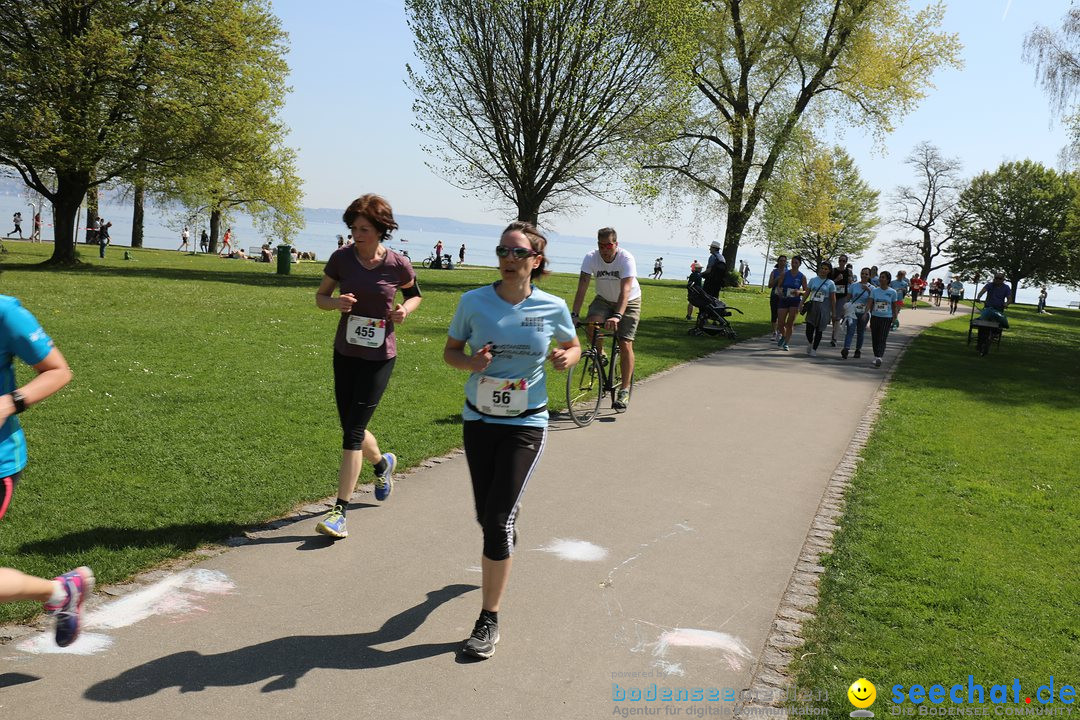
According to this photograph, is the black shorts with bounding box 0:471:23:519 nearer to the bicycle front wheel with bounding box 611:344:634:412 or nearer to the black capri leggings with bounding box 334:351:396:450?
the black capri leggings with bounding box 334:351:396:450

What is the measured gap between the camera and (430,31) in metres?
28.8

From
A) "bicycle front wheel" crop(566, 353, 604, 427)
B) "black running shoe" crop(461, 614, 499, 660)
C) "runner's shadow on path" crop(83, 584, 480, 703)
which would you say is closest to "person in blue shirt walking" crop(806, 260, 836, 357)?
"bicycle front wheel" crop(566, 353, 604, 427)

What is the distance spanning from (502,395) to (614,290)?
5.61 metres

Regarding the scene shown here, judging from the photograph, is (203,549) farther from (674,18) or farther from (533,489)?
(674,18)

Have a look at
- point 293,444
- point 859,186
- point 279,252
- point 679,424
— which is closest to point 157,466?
point 293,444

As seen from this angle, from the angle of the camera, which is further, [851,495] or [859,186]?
[859,186]

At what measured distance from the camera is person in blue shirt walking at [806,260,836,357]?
17.6 meters

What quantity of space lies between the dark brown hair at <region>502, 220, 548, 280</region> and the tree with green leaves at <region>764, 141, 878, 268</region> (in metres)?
23.3

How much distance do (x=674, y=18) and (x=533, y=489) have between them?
24832 mm

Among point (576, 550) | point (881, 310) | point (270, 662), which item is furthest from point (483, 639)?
point (881, 310)

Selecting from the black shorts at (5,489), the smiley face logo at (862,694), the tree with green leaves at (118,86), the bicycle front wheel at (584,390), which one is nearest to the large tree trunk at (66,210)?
the tree with green leaves at (118,86)

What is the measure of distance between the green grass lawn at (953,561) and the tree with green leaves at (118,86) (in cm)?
2493

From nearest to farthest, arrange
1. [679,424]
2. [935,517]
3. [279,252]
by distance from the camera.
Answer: [935,517], [679,424], [279,252]

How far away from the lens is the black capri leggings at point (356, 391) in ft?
18.1
